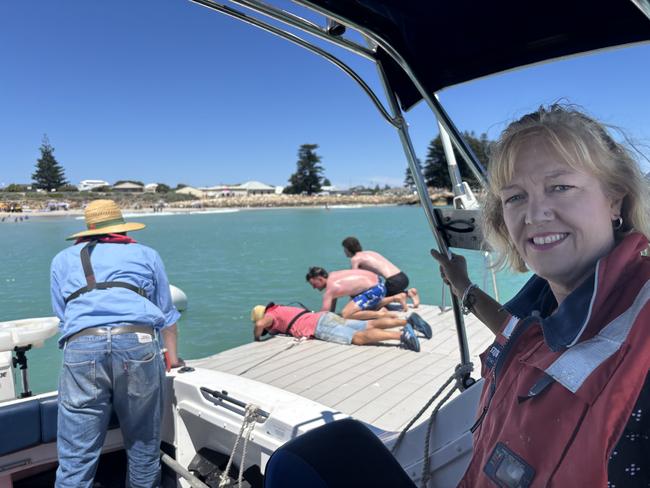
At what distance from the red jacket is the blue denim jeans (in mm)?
1602

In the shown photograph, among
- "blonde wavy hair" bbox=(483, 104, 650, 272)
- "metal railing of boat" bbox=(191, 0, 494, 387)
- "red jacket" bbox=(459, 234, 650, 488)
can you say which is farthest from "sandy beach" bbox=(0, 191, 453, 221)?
"red jacket" bbox=(459, 234, 650, 488)

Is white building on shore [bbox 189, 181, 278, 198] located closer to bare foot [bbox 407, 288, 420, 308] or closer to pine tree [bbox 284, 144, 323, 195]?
pine tree [bbox 284, 144, 323, 195]

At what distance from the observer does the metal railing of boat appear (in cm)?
134

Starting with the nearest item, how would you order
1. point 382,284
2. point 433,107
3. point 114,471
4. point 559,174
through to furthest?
point 559,174
point 433,107
point 114,471
point 382,284

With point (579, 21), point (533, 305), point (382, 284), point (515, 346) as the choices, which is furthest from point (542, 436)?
point (382, 284)

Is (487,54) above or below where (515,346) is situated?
above

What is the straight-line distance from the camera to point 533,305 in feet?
3.50

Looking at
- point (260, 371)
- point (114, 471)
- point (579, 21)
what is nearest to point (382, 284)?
point (260, 371)

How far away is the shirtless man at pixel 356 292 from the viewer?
5.64 metres

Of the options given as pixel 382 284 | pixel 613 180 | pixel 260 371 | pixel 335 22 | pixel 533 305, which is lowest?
pixel 260 371

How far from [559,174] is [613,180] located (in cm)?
11

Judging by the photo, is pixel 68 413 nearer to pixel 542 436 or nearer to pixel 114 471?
pixel 114 471

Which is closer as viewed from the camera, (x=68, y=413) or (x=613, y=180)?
(x=613, y=180)

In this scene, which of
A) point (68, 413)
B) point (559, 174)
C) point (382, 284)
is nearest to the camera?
point (559, 174)
